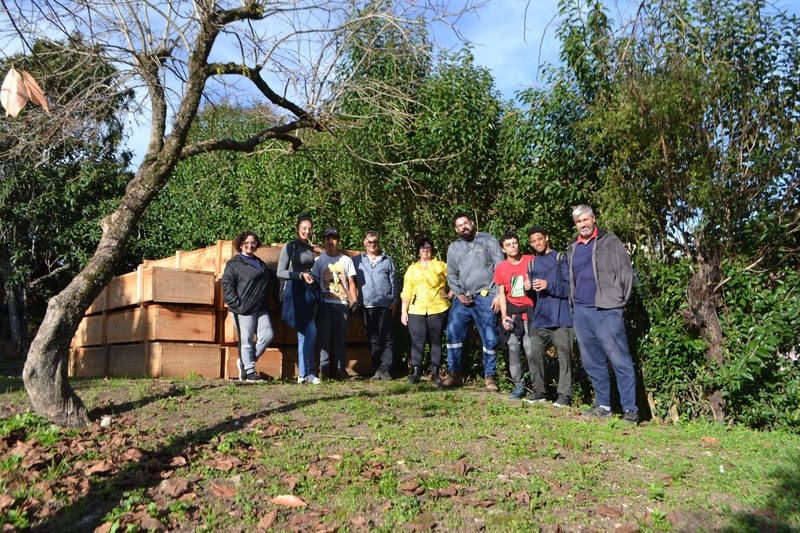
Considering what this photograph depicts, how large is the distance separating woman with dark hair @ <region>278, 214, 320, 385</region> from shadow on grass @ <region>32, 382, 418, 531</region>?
8.79ft

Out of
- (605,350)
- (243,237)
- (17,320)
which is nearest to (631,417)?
(605,350)

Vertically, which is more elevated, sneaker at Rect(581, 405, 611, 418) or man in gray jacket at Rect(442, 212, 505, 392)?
man in gray jacket at Rect(442, 212, 505, 392)

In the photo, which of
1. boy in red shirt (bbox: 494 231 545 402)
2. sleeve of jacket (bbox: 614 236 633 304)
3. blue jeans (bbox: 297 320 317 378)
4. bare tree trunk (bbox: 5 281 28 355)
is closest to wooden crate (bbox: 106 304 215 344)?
blue jeans (bbox: 297 320 317 378)

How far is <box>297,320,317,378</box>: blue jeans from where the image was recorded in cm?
868

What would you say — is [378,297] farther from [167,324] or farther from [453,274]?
[167,324]

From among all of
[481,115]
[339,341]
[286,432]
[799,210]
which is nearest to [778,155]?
[799,210]

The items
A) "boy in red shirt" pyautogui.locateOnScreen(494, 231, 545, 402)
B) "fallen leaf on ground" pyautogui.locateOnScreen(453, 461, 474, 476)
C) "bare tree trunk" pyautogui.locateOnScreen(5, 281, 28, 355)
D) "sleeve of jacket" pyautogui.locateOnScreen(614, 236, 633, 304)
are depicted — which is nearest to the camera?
"fallen leaf on ground" pyautogui.locateOnScreen(453, 461, 474, 476)

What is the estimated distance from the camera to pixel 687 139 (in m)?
6.54

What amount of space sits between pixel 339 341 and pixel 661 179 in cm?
456

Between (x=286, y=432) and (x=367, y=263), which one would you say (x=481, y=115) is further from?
(x=286, y=432)

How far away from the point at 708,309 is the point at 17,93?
590 cm

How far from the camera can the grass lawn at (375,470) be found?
4.15 metres

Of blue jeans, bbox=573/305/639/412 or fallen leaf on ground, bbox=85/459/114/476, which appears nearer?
fallen leaf on ground, bbox=85/459/114/476

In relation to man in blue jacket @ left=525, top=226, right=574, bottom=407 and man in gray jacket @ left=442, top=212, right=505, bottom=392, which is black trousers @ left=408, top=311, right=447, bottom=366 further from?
man in blue jacket @ left=525, top=226, right=574, bottom=407
